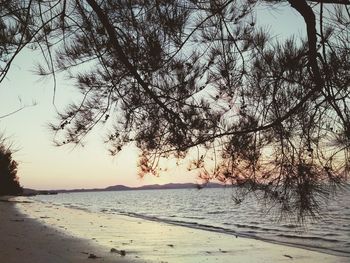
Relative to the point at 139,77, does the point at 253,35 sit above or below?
above

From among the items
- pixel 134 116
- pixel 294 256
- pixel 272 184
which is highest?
pixel 134 116

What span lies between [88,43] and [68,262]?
117 inches

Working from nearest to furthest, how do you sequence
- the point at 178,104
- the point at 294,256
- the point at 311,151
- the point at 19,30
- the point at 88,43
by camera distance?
the point at 19,30 → the point at 311,151 → the point at 88,43 → the point at 178,104 → the point at 294,256

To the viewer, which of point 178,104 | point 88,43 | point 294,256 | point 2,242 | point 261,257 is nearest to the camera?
point 88,43

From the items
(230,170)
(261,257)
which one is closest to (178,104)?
(230,170)

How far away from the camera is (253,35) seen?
10.2 feet

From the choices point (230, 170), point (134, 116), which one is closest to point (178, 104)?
point (134, 116)

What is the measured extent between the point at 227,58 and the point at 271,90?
0.38 meters

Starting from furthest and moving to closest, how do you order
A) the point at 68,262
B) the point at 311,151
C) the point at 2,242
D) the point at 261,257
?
1. the point at 261,257
2. the point at 2,242
3. the point at 68,262
4. the point at 311,151

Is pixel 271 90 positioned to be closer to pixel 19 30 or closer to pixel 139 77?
pixel 139 77

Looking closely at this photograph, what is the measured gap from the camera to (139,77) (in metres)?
2.99

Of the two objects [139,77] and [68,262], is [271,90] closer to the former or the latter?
[139,77]

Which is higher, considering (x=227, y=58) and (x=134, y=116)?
(x=227, y=58)

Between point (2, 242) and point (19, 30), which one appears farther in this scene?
point (2, 242)
